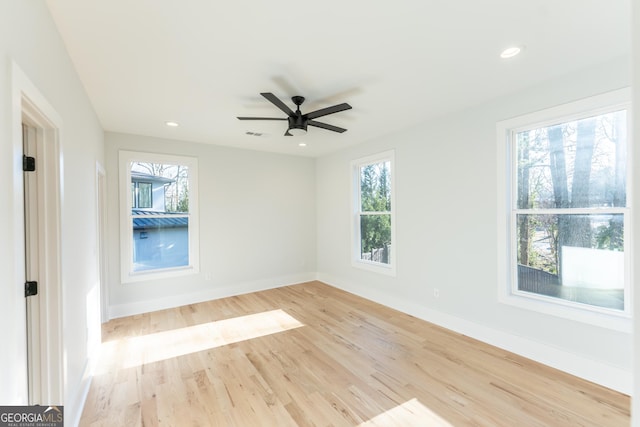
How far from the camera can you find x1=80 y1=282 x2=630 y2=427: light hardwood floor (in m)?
2.00

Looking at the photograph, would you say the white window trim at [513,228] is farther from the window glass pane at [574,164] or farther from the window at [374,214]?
the window at [374,214]

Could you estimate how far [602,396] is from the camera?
7.09 feet

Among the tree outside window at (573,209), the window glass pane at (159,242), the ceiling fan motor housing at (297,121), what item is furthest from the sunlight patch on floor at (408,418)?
the window glass pane at (159,242)

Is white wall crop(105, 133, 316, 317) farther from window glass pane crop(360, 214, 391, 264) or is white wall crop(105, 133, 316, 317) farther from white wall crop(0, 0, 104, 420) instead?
window glass pane crop(360, 214, 391, 264)

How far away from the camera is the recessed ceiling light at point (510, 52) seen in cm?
204

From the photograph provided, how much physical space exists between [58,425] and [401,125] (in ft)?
13.6

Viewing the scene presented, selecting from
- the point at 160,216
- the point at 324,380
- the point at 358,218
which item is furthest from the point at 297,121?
the point at 160,216

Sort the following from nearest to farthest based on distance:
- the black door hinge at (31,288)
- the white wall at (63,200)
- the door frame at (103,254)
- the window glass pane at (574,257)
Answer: the white wall at (63,200), the black door hinge at (31,288), the window glass pane at (574,257), the door frame at (103,254)

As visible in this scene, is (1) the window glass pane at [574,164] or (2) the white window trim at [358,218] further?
(2) the white window trim at [358,218]

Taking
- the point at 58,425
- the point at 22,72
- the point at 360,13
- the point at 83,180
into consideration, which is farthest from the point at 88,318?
the point at 360,13

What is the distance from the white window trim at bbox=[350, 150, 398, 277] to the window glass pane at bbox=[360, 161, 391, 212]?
0.10 meters

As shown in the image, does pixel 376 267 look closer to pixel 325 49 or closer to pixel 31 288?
pixel 325 49

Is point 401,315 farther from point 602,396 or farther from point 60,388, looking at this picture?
point 60,388

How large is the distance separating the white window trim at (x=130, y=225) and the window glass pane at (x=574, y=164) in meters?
4.45
